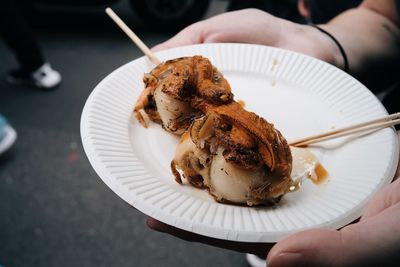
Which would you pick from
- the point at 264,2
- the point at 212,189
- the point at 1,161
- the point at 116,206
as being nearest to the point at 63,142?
the point at 1,161

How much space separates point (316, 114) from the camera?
1.42 metres

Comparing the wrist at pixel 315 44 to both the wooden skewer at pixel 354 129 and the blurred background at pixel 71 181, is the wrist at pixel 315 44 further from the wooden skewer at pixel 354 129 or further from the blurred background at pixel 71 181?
the blurred background at pixel 71 181

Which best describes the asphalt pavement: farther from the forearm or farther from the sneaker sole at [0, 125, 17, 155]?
the forearm

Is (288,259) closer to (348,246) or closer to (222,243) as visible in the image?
(348,246)

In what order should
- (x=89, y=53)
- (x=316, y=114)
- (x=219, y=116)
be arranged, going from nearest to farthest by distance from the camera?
(x=219, y=116) → (x=316, y=114) → (x=89, y=53)

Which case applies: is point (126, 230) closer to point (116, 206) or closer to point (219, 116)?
point (116, 206)

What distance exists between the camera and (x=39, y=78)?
10.6 feet

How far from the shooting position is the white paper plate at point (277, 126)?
3.14ft

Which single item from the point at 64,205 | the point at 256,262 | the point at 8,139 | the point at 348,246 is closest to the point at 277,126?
the point at 348,246

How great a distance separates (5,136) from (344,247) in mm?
2373

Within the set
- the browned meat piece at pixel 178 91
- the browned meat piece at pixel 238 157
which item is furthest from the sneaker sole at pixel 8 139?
the browned meat piece at pixel 238 157

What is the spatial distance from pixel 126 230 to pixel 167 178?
1098mm

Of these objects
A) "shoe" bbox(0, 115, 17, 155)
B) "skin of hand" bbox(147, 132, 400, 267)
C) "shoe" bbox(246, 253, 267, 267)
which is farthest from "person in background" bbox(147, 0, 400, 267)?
"shoe" bbox(0, 115, 17, 155)

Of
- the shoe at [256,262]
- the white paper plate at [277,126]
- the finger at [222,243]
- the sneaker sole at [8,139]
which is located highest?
the white paper plate at [277,126]
